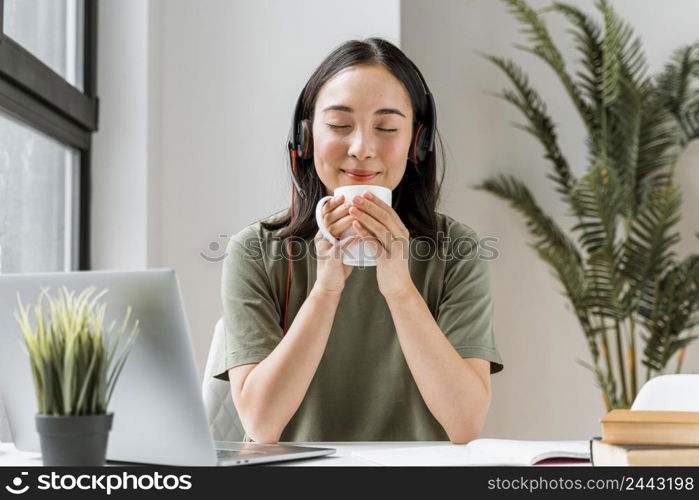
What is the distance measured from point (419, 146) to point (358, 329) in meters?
0.36

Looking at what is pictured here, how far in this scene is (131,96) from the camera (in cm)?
238

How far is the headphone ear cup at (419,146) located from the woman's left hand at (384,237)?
0.28 metres

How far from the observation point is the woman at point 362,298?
4.27ft

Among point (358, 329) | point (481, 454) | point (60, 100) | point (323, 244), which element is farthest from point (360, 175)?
point (60, 100)

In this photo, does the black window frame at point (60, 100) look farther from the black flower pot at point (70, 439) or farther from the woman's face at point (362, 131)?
the black flower pot at point (70, 439)

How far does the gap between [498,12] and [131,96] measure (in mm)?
1583

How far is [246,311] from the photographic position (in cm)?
140

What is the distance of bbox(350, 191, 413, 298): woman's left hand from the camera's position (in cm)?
121

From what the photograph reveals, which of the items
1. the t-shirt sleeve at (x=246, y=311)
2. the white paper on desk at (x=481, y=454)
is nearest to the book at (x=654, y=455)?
the white paper on desk at (x=481, y=454)

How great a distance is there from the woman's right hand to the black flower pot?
550mm

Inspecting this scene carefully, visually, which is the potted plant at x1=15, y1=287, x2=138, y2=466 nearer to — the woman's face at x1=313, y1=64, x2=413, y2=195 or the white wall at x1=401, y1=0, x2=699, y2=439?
the woman's face at x1=313, y1=64, x2=413, y2=195

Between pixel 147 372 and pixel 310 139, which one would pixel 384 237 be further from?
pixel 147 372

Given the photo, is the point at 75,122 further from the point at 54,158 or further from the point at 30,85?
the point at 30,85
